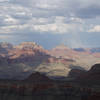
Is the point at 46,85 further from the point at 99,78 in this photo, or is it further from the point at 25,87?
the point at 99,78

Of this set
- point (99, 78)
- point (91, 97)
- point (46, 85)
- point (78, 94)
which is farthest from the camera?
point (99, 78)

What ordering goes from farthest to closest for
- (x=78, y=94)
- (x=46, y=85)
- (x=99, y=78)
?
(x=99, y=78) → (x=46, y=85) → (x=78, y=94)

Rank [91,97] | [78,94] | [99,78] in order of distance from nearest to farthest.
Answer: [91,97] → [78,94] → [99,78]

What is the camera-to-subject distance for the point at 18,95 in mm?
111938

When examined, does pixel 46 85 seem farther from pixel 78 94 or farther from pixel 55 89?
pixel 78 94

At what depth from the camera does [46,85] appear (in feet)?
365

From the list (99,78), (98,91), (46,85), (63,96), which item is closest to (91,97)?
(98,91)

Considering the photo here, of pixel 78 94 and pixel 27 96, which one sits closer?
pixel 78 94

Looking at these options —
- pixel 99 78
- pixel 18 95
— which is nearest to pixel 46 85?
pixel 18 95

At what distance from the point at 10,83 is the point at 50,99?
21603 millimetres

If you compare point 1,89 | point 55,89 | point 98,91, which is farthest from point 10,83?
point 98,91

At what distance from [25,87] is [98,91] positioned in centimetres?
3077

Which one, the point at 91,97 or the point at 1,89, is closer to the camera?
the point at 91,97

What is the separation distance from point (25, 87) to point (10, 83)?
8.28 m
